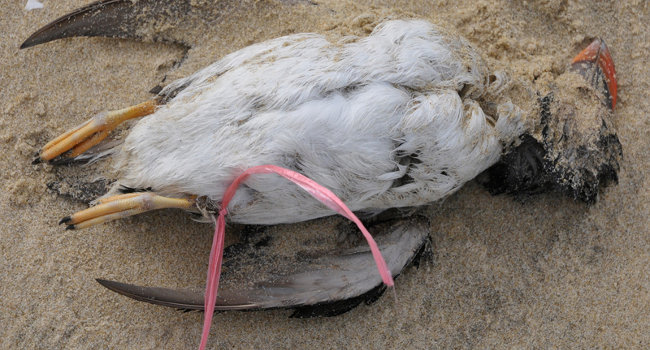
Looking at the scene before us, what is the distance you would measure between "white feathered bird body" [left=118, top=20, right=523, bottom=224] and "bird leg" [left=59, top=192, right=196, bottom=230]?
5 cm

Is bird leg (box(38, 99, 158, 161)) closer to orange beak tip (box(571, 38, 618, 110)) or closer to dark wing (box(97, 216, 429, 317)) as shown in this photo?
dark wing (box(97, 216, 429, 317))

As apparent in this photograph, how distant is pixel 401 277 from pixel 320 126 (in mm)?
923

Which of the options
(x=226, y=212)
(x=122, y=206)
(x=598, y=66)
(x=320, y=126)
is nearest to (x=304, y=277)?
(x=226, y=212)

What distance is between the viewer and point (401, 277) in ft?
8.45

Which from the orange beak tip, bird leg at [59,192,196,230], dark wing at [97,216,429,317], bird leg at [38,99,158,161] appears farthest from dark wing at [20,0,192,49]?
the orange beak tip

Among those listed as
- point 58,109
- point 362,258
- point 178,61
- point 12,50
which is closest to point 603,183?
point 362,258

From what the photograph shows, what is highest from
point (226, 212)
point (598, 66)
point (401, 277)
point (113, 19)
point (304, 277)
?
point (113, 19)

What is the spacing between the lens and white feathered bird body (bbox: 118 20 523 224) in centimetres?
206

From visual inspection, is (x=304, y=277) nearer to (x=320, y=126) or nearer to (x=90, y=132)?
(x=320, y=126)

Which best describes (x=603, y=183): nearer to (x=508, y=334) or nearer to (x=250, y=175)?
(x=508, y=334)

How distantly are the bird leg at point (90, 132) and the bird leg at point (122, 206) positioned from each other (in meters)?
0.31

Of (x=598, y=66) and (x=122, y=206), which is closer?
(x=122, y=206)

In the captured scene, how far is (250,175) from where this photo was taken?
2.05 meters

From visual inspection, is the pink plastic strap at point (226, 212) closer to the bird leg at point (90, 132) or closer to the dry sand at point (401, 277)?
the dry sand at point (401, 277)
